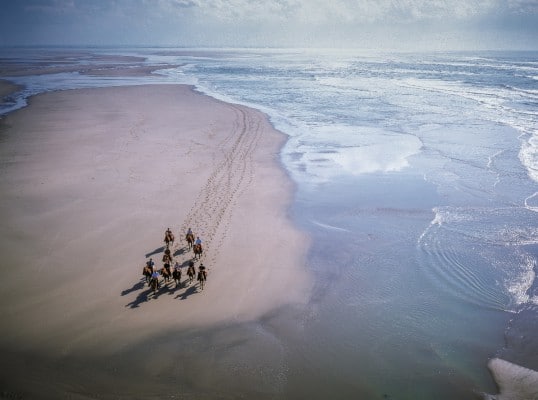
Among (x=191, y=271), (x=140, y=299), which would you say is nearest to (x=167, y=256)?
(x=191, y=271)

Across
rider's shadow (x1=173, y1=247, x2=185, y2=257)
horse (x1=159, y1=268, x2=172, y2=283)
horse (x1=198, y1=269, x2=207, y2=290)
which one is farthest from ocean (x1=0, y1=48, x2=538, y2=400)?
rider's shadow (x1=173, y1=247, x2=185, y2=257)

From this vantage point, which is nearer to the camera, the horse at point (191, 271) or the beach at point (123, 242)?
the beach at point (123, 242)

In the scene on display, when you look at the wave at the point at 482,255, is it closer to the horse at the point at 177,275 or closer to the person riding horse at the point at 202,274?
the person riding horse at the point at 202,274

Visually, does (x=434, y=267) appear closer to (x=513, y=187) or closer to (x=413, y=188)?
(x=413, y=188)

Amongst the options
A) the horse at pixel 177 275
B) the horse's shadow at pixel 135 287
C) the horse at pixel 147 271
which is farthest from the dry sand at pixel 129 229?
the horse at pixel 147 271

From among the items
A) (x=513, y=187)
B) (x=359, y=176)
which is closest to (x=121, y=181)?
(x=359, y=176)

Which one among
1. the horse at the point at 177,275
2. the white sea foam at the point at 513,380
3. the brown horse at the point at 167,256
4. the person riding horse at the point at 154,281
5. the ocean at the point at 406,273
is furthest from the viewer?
the brown horse at the point at 167,256

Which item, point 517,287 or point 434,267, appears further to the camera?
point 434,267
